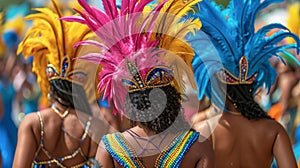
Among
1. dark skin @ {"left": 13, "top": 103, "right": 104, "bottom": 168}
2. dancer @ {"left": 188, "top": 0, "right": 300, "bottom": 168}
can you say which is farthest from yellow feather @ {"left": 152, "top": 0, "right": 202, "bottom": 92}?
Result: dark skin @ {"left": 13, "top": 103, "right": 104, "bottom": 168}

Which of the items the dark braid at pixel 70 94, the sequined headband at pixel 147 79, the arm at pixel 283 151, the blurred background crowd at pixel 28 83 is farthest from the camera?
the blurred background crowd at pixel 28 83

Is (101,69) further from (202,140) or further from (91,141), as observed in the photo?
(91,141)

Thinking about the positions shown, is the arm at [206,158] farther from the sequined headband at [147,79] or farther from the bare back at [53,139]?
the bare back at [53,139]

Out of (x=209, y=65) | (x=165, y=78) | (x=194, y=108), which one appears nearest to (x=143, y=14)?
(x=165, y=78)

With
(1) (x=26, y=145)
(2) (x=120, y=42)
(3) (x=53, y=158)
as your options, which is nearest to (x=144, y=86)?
(2) (x=120, y=42)

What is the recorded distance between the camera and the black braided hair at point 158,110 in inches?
138

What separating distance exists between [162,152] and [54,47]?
1830mm

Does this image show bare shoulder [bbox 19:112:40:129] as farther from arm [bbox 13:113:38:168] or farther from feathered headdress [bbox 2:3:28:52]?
feathered headdress [bbox 2:3:28:52]

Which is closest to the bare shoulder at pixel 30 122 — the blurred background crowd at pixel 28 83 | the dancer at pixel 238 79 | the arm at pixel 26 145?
the arm at pixel 26 145

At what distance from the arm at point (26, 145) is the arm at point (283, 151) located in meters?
1.65

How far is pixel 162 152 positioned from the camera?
11.5 ft

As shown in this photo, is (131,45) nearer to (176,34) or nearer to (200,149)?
(176,34)

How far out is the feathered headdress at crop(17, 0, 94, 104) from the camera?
497cm

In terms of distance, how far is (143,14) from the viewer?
3.74 metres
